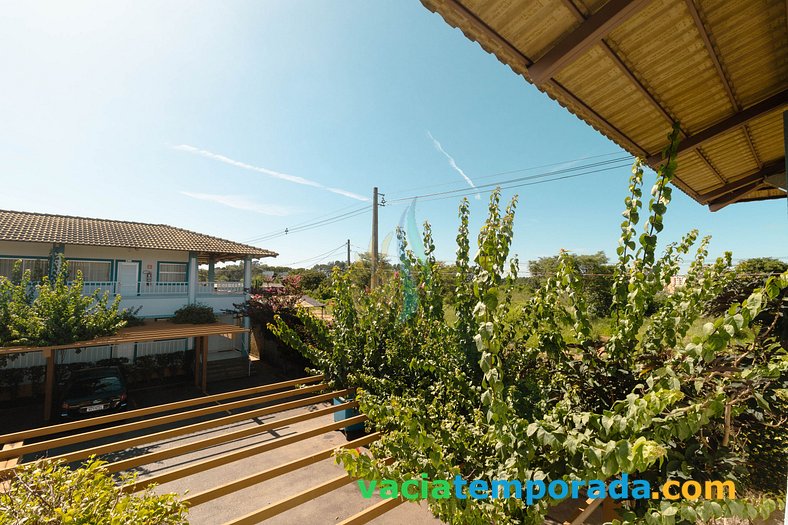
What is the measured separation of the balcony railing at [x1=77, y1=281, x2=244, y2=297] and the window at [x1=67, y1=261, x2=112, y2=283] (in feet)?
1.24

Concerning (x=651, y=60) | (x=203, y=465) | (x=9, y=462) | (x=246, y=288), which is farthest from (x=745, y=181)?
(x=246, y=288)

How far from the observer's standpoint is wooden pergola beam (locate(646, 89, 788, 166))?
2.62 meters

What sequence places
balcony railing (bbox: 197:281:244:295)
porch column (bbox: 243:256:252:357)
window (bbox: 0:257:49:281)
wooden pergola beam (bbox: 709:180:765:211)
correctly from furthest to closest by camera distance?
porch column (bbox: 243:256:252:357) < balcony railing (bbox: 197:281:244:295) < window (bbox: 0:257:49:281) < wooden pergola beam (bbox: 709:180:765:211)

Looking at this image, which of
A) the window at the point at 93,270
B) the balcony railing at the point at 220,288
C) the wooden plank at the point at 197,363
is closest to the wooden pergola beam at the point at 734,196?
the wooden plank at the point at 197,363

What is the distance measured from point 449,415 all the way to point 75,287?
39.0 feet

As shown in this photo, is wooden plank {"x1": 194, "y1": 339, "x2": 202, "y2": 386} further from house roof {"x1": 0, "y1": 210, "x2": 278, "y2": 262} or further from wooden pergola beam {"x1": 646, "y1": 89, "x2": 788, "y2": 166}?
wooden pergola beam {"x1": 646, "y1": 89, "x2": 788, "y2": 166}

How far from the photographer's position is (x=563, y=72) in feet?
7.38

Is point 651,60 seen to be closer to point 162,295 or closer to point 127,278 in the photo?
point 162,295

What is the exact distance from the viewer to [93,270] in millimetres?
12789

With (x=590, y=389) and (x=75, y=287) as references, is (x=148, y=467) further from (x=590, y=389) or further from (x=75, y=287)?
(x=590, y=389)

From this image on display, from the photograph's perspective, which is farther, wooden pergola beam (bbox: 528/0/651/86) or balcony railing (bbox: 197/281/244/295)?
balcony railing (bbox: 197/281/244/295)

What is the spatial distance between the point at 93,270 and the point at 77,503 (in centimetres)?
1451

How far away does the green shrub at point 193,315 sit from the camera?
13.3 meters

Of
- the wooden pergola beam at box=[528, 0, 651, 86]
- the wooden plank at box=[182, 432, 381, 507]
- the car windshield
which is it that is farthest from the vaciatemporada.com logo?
the car windshield
